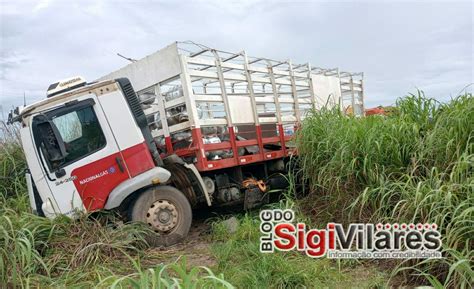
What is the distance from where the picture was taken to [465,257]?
2.97 meters

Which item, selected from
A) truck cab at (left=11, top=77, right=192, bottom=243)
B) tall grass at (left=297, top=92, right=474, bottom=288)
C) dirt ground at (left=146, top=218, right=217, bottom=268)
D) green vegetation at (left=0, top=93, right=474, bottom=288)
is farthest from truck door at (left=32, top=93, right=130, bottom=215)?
tall grass at (left=297, top=92, right=474, bottom=288)

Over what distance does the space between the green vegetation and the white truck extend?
1.27ft

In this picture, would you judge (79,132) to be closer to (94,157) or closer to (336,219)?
(94,157)

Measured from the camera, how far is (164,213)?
5.00 metres

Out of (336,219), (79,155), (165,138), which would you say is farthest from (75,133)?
(336,219)

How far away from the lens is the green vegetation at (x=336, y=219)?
11.0 feet

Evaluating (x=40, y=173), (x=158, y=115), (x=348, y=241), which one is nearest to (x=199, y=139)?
(x=158, y=115)

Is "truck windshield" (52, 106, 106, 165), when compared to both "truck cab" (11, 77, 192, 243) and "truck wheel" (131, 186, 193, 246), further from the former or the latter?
"truck wheel" (131, 186, 193, 246)

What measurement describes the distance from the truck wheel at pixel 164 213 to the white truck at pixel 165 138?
1 centimetres

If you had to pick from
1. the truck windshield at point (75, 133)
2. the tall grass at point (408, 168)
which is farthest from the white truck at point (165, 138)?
the tall grass at point (408, 168)

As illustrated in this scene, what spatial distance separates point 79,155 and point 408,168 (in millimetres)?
3837

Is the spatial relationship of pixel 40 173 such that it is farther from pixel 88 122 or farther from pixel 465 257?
pixel 465 257

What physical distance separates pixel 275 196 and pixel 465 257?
3.80 metres

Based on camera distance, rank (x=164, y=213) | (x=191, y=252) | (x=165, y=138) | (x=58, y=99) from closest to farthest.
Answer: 1. (x=58, y=99)
2. (x=191, y=252)
3. (x=164, y=213)
4. (x=165, y=138)
